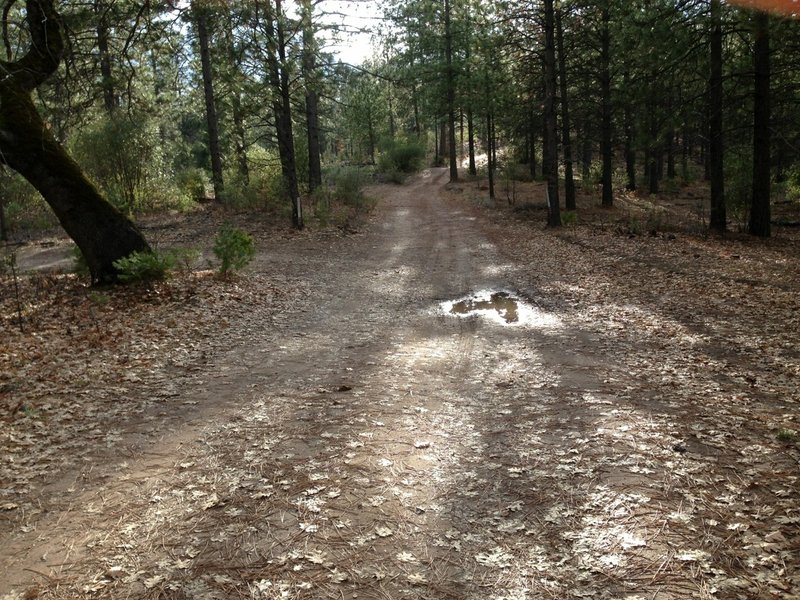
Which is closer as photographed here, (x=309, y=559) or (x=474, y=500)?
(x=309, y=559)

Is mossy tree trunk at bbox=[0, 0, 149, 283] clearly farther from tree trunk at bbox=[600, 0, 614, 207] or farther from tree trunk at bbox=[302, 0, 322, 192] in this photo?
tree trunk at bbox=[600, 0, 614, 207]

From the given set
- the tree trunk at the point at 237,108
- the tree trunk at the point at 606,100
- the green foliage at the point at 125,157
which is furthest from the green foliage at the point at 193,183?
the tree trunk at the point at 606,100

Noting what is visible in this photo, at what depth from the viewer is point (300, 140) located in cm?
2242

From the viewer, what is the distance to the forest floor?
9.72ft

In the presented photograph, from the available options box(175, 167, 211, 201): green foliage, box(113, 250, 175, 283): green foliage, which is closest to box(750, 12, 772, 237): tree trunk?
box(113, 250, 175, 283): green foliage

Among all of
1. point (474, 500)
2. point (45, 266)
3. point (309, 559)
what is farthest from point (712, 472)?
point (45, 266)

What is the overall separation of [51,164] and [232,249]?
3162 mm

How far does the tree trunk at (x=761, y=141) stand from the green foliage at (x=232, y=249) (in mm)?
11891

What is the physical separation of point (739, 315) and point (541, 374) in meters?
3.59

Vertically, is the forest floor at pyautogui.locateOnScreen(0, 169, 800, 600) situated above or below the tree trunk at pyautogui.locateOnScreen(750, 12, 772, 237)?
below

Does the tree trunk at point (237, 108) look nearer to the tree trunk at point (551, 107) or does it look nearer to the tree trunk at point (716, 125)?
the tree trunk at point (551, 107)

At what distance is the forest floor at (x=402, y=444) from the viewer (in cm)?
296

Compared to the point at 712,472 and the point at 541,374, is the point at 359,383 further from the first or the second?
Answer: the point at 712,472

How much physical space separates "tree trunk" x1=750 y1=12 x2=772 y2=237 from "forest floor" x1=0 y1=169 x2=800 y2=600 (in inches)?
210
